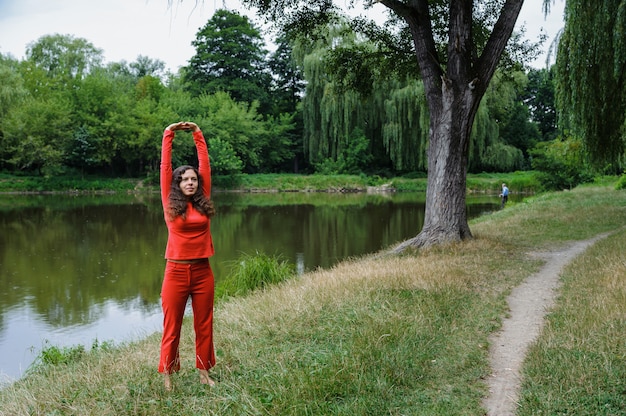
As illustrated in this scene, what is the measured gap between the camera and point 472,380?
4086 millimetres

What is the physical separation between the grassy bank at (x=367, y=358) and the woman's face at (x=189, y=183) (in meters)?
1.44

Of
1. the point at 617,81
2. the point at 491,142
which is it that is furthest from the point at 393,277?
the point at 491,142

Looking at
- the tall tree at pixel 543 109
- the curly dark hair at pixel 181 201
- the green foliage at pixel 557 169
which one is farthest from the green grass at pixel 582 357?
the tall tree at pixel 543 109

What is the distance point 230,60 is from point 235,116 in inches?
288

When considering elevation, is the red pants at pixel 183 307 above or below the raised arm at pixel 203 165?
below

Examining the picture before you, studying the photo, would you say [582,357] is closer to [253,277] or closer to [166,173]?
[166,173]

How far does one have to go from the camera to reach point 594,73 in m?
12.0

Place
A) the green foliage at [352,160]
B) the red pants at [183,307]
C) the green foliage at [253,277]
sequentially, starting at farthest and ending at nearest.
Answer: the green foliage at [352,160] < the green foliage at [253,277] < the red pants at [183,307]

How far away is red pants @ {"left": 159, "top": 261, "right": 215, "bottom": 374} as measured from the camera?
3.93 meters

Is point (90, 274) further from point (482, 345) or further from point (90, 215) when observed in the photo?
point (90, 215)

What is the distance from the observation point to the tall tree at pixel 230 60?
52.4 m

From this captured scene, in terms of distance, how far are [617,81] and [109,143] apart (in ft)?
128

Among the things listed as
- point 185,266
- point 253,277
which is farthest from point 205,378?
point 253,277

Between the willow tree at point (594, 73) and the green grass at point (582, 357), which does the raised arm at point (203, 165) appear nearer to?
the green grass at point (582, 357)
